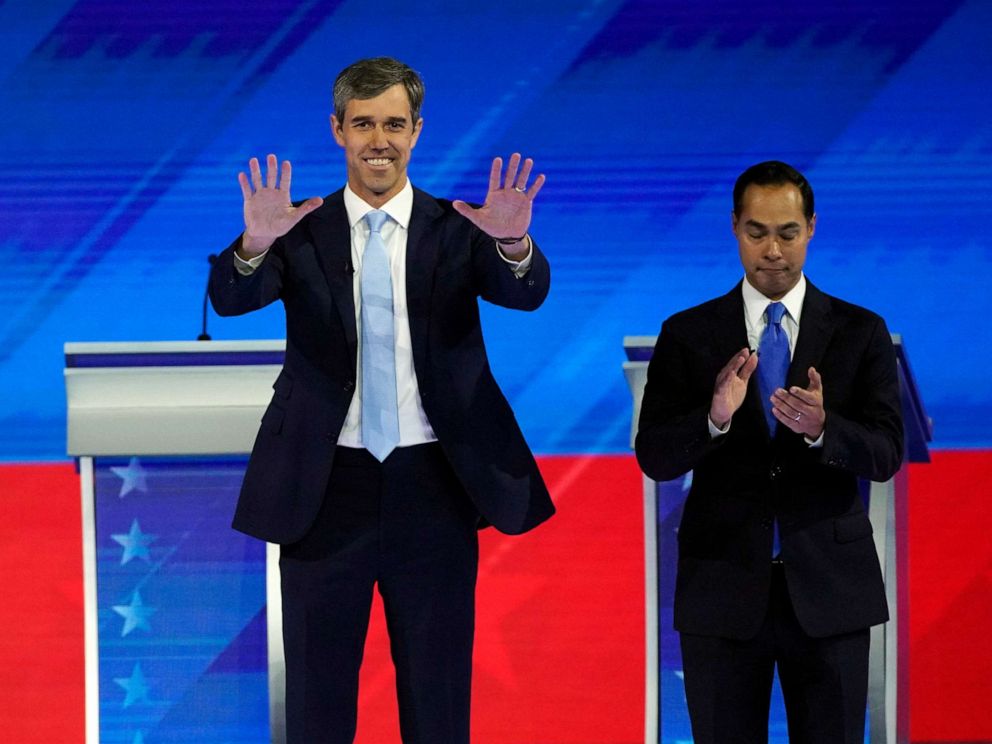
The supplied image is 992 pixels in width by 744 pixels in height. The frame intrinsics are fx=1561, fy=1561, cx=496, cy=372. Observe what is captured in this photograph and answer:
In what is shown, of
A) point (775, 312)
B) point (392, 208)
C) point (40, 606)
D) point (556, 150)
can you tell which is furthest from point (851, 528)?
point (40, 606)

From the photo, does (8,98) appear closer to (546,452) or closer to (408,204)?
(546,452)

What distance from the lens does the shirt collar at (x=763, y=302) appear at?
2.62 m

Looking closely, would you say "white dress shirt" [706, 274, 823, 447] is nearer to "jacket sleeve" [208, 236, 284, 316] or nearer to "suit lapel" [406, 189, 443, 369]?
"suit lapel" [406, 189, 443, 369]

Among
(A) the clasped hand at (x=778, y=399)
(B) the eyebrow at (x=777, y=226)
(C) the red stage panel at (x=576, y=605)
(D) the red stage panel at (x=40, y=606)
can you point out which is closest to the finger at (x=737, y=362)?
(A) the clasped hand at (x=778, y=399)

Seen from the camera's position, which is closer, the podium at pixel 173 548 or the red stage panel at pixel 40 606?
the podium at pixel 173 548

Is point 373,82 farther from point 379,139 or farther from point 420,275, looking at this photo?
point 420,275

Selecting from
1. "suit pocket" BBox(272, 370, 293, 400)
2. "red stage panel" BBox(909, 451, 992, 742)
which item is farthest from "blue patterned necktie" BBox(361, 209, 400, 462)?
"red stage panel" BBox(909, 451, 992, 742)

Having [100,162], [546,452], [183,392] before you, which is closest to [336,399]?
[183,392]

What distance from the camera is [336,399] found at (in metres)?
2.51

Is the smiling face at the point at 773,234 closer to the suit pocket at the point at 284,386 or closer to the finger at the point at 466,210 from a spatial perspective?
the finger at the point at 466,210

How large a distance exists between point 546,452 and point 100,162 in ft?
5.40

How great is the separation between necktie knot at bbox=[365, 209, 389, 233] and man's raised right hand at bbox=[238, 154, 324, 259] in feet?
0.42

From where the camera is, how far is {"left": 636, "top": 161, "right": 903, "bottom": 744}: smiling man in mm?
2500

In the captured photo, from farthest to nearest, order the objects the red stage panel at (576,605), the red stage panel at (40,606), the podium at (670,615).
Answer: the red stage panel at (576,605) → the red stage panel at (40,606) → the podium at (670,615)
